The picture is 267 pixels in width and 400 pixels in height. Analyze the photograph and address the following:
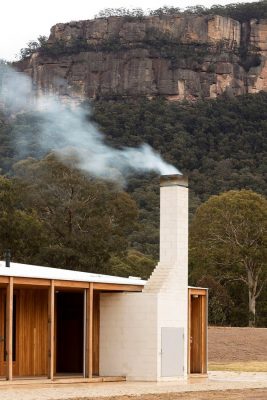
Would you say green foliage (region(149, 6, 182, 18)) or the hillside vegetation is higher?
green foliage (region(149, 6, 182, 18))

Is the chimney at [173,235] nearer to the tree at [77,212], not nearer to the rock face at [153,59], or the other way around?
the tree at [77,212]

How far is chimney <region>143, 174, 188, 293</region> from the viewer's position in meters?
27.3

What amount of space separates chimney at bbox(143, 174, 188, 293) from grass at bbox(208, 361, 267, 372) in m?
7.37

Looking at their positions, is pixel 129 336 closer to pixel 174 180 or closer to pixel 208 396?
pixel 174 180

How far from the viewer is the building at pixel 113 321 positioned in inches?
984

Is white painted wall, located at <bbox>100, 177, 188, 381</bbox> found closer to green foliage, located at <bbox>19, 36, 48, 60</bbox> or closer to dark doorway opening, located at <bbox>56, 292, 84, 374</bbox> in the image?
dark doorway opening, located at <bbox>56, 292, 84, 374</bbox>

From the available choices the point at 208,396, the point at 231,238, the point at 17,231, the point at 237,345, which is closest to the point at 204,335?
the point at 208,396

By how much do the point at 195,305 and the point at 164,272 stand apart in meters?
2.42

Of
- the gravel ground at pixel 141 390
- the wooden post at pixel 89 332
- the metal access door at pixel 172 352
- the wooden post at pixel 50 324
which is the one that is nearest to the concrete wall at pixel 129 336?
the metal access door at pixel 172 352

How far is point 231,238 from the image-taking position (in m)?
59.3

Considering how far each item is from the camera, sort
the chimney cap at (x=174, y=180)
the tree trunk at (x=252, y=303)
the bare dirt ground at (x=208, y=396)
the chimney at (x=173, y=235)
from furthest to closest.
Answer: the tree trunk at (x=252, y=303), the chimney cap at (x=174, y=180), the chimney at (x=173, y=235), the bare dirt ground at (x=208, y=396)

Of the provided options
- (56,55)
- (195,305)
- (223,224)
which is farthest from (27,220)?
(56,55)

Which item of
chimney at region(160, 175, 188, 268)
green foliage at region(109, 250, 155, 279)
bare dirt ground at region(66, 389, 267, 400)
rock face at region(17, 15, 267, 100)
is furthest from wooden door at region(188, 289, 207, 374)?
rock face at region(17, 15, 267, 100)

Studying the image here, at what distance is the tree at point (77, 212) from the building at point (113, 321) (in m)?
25.7
